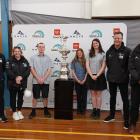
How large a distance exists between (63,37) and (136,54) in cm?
202

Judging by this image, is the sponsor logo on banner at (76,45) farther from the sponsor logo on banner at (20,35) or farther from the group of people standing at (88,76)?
the sponsor logo on banner at (20,35)

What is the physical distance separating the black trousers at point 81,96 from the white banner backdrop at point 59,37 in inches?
11.9

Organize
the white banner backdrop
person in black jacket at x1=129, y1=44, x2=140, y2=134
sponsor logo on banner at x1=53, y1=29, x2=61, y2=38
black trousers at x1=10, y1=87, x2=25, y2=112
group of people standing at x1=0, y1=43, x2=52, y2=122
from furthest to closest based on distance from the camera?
sponsor logo on banner at x1=53, y1=29, x2=61, y2=38, the white banner backdrop, black trousers at x1=10, y1=87, x2=25, y2=112, group of people standing at x1=0, y1=43, x2=52, y2=122, person in black jacket at x1=129, y1=44, x2=140, y2=134

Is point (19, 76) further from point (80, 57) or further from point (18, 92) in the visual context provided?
point (80, 57)

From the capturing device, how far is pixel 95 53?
16.3 feet

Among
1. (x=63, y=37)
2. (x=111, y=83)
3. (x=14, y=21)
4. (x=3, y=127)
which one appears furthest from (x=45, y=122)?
(x=14, y=21)

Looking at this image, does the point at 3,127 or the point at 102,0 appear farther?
the point at 102,0

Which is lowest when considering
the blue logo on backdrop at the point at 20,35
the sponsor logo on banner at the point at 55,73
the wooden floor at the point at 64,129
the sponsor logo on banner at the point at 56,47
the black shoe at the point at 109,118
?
the wooden floor at the point at 64,129

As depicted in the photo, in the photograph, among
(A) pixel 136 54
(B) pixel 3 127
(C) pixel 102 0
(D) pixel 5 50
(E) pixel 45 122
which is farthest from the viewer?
(D) pixel 5 50

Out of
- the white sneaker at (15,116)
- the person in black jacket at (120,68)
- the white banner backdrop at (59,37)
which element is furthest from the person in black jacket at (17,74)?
the person in black jacket at (120,68)

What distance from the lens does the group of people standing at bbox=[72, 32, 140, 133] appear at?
3980mm

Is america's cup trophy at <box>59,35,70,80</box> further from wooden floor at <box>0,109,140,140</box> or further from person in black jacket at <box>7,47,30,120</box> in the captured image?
wooden floor at <box>0,109,140,140</box>

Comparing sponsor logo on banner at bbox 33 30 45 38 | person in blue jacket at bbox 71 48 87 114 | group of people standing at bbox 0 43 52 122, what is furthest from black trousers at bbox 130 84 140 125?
sponsor logo on banner at bbox 33 30 45 38

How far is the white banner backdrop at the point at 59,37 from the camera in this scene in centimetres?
550
